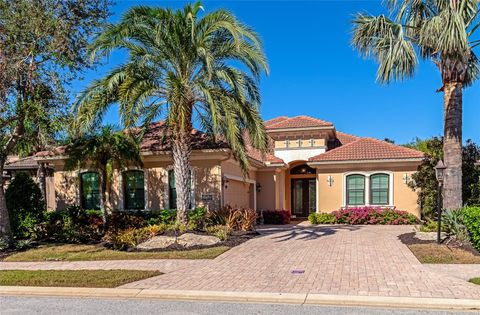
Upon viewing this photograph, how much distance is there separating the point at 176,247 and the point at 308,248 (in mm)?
4041

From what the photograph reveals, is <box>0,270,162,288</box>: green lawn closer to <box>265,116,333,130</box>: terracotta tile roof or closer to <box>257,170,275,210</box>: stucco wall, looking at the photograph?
<box>257,170,275,210</box>: stucco wall

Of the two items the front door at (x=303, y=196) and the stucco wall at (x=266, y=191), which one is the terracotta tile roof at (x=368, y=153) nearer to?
the stucco wall at (x=266, y=191)

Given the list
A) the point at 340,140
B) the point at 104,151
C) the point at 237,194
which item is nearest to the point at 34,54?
the point at 104,151

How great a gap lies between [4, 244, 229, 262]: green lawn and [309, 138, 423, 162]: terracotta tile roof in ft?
35.4

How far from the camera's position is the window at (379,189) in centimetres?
2034

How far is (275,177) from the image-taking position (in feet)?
73.8

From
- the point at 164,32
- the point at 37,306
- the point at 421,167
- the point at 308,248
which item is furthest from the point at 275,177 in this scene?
the point at 37,306

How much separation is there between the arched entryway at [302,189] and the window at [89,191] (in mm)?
11659

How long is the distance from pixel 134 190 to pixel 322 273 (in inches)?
445

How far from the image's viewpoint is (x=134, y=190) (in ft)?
58.2

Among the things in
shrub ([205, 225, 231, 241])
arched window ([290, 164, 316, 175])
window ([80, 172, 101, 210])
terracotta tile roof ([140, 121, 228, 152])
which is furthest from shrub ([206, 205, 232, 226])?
arched window ([290, 164, 316, 175])

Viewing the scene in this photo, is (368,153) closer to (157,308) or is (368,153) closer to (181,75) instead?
(181,75)

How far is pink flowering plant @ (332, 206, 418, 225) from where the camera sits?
757 inches

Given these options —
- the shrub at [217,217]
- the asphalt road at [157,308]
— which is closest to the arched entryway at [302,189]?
the shrub at [217,217]
